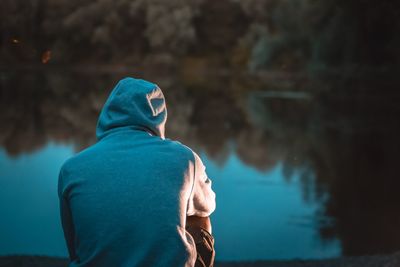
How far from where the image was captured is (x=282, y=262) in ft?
18.5

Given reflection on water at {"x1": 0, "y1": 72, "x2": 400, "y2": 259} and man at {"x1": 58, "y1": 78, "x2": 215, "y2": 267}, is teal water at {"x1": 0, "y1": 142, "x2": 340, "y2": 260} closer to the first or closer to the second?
reflection on water at {"x1": 0, "y1": 72, "x2": 400, "y2": 259}

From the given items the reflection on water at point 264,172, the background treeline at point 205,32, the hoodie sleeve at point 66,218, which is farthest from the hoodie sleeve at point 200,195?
the background treeline at point 205,32

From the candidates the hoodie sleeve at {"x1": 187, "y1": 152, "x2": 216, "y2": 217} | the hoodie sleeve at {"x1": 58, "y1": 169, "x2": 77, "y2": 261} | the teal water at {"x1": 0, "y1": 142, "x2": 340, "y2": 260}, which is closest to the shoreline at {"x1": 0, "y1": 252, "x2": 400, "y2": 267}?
the teal water at {"x1": 0, "y1": 142, "x2": 340, "y2": 260}

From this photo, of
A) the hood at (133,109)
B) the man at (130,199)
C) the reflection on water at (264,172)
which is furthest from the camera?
the reflection on water at (264,172)

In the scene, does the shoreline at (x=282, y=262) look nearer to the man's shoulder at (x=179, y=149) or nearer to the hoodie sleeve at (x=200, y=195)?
the hoodie sleeve at (x=200, y=195)

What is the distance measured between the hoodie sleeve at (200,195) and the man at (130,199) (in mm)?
51

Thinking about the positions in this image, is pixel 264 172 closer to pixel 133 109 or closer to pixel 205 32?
pixel 133 109

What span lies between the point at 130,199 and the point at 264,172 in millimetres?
9825

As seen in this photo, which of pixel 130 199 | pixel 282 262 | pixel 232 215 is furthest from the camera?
pixel 232 215

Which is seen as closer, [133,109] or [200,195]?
[133,109]

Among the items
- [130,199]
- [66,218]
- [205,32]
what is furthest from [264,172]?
[205,32]

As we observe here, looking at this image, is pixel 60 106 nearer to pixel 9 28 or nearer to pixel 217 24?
pixel 217 24

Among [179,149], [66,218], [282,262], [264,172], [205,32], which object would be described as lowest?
[205,32]

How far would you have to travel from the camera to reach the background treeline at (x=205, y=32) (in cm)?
989
